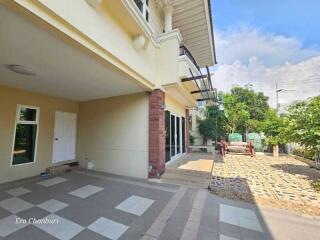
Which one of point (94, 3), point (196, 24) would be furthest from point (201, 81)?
point (94, 3)

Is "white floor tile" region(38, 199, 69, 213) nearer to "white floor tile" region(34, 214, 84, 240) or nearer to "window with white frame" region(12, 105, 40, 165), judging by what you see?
"white floor tile" region(34, 214, 84, 240)

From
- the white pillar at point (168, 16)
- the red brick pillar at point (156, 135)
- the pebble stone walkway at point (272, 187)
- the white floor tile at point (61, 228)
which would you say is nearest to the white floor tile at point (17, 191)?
the white floor tile at point (61, 228)

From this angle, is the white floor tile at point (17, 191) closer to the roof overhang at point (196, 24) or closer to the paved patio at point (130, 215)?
the paved patio at point (130, 215)

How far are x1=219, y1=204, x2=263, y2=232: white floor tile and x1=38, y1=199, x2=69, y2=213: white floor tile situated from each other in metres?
3.55

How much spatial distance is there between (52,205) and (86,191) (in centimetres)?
100

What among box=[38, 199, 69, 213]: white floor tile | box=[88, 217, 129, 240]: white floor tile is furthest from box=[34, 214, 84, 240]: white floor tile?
box=[38, 199, 69, 213]: white floor tile

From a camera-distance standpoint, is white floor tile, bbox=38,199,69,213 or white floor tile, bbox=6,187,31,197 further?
white floor tile, bbox=6,187,31,197

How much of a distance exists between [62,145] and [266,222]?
7.71m

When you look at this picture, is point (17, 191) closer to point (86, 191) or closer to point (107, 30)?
point (86, 191)

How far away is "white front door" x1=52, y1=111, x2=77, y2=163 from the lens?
23.4 ft

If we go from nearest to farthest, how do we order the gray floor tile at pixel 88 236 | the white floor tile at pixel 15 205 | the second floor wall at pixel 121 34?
the second floor wall at pixel 121 34 < the gray floor tile at pixel 88 236 < the white floor tile at pixel 15 205

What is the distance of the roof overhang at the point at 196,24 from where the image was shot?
6172mm

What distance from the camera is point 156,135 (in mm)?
5844

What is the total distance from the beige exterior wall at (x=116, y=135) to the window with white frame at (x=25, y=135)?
1872mm
